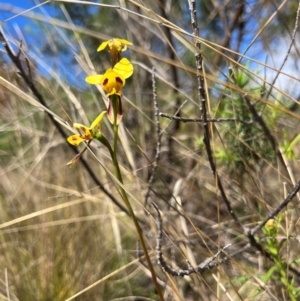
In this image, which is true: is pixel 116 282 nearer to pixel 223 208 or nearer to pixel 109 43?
pixel 223 208

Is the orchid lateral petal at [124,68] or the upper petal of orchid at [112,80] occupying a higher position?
the orchid lateral petal at [124,68]

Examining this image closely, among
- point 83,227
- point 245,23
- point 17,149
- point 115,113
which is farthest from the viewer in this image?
point 17,149

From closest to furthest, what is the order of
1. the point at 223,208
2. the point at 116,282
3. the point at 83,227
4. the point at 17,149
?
the point at 116,282 → the point at 83,227 → the point at 223,208 → the point at 17,149

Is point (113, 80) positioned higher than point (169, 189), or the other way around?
point (113, 80)

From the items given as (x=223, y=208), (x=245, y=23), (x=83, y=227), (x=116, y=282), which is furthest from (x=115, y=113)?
(x=245, y=23)

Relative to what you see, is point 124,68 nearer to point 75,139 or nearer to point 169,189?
point 75,139

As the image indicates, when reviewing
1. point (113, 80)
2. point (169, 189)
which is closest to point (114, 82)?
point (113, 80)

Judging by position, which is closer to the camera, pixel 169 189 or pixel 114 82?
pixel 114 82

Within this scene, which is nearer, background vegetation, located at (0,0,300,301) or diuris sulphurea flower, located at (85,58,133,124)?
diuris sulphurea flower, located at (85,58,133,124)
